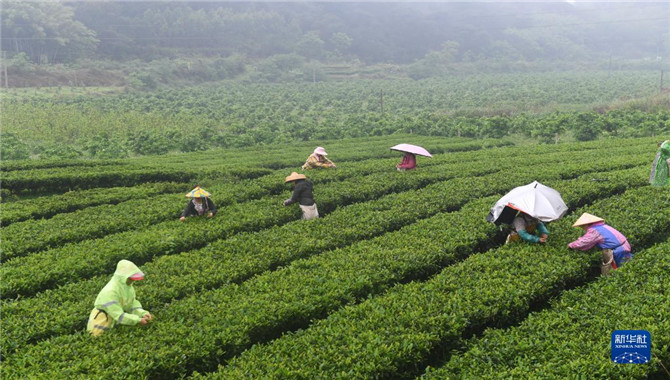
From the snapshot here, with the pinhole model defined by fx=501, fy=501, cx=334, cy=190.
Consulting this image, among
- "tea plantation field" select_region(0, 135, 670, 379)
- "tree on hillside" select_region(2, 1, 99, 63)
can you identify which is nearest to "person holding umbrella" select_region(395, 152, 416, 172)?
"tea plantation field" select_region(0, 135, 670, 379)

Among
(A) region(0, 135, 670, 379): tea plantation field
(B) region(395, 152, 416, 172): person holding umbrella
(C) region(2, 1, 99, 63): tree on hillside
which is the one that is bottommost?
(A) region(0, 135, 670, 379): tea plantation field

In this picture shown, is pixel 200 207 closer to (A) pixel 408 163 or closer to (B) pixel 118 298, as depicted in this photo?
(B) pixel 118 298

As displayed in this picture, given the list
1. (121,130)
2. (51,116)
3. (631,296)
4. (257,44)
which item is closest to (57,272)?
(631,296)

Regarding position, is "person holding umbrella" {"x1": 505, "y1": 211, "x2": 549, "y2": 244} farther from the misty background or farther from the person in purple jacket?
the misty background

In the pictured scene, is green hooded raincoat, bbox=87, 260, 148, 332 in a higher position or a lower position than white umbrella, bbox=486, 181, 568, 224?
lower

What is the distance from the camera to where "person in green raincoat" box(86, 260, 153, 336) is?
7.87m

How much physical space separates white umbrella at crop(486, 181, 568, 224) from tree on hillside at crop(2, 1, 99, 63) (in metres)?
102

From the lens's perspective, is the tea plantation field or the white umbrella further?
the white umbrella

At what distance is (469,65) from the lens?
450ft

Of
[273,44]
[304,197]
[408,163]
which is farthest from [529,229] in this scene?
[273,44]

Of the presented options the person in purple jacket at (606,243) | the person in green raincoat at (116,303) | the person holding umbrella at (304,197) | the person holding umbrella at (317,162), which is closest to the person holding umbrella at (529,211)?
the person in purple jacket at (606,243)

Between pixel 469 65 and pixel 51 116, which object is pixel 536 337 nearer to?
pixel 51 116

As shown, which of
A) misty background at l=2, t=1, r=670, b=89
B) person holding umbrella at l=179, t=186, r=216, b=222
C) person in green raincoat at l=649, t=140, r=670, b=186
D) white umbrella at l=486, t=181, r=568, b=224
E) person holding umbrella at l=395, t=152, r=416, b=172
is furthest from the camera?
misty background at l=2, t=1, r=670, b=89

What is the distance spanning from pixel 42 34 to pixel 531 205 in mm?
108055
